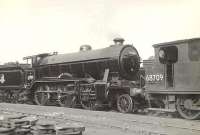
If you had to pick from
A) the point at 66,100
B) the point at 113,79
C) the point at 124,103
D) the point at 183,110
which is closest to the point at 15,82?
the point at 66,100

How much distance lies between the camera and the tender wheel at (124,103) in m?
16.7

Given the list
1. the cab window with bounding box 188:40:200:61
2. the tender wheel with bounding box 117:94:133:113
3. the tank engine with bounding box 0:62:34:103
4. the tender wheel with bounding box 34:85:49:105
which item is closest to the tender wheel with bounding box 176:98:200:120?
the cab window with bounding box 188:40:200:61

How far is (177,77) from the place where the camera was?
1402 centimetres

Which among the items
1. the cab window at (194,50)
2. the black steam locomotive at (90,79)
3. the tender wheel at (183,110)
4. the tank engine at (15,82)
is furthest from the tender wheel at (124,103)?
the tank engine at (15,82)

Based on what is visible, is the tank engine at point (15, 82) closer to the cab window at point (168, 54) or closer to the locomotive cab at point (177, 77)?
the locomotive cab at point (177, 77)

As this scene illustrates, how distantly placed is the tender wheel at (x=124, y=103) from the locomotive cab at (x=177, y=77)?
170 centimetres

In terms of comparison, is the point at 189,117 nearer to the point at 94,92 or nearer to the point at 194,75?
the point at 194,75

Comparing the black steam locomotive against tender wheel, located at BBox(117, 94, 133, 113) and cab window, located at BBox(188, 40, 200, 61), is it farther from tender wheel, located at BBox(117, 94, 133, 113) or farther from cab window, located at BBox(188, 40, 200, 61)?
cab window, located at BBox(188, 40, 200, 61)

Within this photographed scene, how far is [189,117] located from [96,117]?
11.7ft

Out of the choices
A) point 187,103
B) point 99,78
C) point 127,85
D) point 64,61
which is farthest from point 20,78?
point 187,103

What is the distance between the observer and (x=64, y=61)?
68.9 ft

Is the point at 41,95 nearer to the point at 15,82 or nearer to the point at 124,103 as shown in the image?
the point at 15,82

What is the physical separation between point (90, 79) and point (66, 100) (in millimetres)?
2189

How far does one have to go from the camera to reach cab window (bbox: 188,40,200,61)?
13.3 m
